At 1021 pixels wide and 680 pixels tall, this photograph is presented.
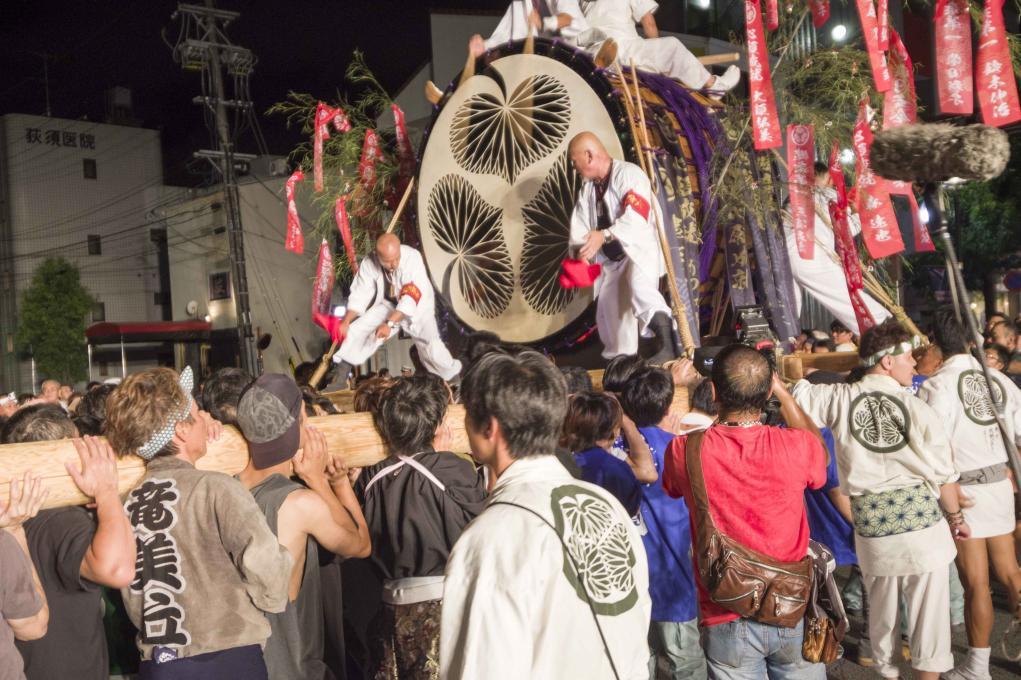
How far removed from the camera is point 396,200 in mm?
8398

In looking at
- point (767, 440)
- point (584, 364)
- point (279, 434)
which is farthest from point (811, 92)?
point (279, 434)

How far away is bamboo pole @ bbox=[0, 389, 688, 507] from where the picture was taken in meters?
2.32

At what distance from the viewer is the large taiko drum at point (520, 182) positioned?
20.5 feet

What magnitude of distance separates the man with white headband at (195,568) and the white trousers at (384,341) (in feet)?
Result: 15.6

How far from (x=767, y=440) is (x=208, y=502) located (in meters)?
1.59

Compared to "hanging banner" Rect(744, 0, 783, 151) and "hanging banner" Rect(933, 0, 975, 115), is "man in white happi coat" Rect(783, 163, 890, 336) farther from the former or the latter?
"hanging banner" Rect(933, 0, 975, 115)

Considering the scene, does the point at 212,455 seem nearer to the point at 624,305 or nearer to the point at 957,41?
the point at 624,305

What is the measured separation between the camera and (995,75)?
507 centimetres

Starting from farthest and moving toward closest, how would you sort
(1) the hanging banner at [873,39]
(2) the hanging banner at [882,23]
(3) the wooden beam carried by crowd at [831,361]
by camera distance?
(3) the wooden beam carried by crowd at [831,361]
(2) the hanging banner at [882,23]
(1) the hanging banner at [873,39]

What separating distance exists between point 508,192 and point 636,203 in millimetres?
1693

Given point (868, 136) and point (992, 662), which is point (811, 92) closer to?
point (868, 136)

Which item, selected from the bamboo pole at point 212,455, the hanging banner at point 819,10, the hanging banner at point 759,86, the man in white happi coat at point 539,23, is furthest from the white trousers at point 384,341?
the hanging banner at point 819,10

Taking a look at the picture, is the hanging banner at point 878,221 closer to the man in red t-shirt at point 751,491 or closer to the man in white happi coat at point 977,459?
the man in white happi coat at point 977,459

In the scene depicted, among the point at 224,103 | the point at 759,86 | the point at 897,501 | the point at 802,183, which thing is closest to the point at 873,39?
the point at 759,86
